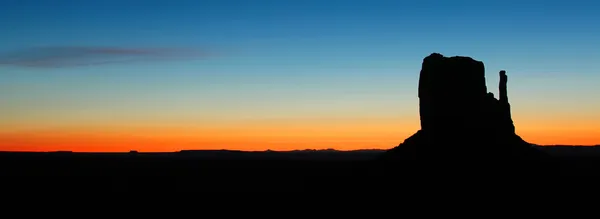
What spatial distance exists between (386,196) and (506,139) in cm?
1067

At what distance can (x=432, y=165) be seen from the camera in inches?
2406

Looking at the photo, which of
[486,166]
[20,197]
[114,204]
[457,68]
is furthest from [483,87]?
[20,197]

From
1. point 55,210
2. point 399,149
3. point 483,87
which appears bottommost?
point 55,210

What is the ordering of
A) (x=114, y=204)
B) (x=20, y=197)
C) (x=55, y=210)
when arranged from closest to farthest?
(x=55, y=210) → (x=114, y=204) → (x=20, y=197)

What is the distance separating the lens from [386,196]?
61.2m

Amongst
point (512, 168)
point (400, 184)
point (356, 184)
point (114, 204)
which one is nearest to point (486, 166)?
point (512, 168)

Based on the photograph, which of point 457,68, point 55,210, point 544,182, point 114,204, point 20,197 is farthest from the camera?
point 20,197

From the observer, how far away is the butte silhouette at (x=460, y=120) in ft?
203

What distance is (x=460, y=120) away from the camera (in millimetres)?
63188

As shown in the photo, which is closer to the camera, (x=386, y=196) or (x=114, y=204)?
(x=386, y=196)

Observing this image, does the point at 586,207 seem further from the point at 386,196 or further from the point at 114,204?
the point at 114,204

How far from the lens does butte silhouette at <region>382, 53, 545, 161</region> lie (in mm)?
61969

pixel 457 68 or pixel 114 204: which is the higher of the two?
pixel 457 68

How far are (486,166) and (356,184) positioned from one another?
1219 centimetres
